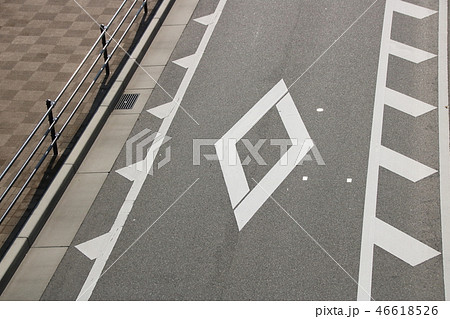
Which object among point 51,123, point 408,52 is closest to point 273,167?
point 51,123

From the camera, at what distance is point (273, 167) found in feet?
42.0

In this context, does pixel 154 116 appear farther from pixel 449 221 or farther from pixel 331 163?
pixel 449 221

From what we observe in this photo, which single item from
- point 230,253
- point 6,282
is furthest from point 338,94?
point 6,282

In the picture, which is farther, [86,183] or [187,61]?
[187,61]

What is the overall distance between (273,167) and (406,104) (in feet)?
9.51

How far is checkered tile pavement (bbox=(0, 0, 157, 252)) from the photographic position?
12.9 metres

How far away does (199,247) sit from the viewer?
11391 mm

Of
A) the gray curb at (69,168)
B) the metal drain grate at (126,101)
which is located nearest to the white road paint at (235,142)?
the metal drain grate at (126,101)

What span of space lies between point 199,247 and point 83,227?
1.86m

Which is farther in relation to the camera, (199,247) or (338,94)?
(338,94)

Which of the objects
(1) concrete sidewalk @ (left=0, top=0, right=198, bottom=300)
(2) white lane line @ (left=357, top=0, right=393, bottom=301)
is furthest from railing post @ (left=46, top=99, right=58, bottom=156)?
(2) white lane line @ (left=357, top=0, right=393, bottom=301)

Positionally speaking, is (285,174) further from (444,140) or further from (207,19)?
(207,19)

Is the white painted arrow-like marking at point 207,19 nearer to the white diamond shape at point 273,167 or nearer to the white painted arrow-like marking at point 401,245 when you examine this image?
the white diamond shape at point 273,167

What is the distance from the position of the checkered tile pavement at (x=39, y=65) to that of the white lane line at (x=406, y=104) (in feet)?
17.0
